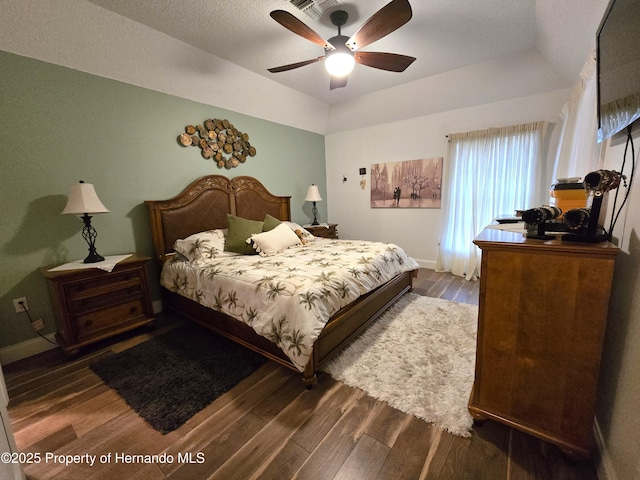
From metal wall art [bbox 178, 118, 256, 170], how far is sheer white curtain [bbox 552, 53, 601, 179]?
11.1 feet

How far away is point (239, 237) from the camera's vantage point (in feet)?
9.25

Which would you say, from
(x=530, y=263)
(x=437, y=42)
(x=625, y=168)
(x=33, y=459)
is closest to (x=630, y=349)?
(x=530, y=263)

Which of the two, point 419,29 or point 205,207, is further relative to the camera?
point 205,207

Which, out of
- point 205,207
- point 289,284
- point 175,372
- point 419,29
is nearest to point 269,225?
point 205,207

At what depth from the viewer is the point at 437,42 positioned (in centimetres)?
259

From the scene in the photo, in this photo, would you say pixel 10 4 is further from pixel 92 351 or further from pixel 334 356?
pixel 334 356

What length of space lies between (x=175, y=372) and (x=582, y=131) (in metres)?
3.67

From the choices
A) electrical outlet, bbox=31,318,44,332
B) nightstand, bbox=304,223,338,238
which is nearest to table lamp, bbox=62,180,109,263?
electrical outlet, bbox=31,318,44,332

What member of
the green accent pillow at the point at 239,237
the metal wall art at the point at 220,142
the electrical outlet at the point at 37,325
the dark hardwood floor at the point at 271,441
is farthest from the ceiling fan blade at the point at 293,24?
the electrical outlet at the point at 37,325

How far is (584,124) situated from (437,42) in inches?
59.0

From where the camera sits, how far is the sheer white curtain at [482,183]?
3.20 meters

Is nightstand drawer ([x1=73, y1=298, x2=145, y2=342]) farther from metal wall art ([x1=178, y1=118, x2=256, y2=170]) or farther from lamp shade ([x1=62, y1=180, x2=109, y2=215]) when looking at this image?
metal wall art ([x1=178, y1=118, x2=256, y2=170])

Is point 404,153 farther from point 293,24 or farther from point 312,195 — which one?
point 293,24

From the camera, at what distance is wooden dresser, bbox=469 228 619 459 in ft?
3.39
